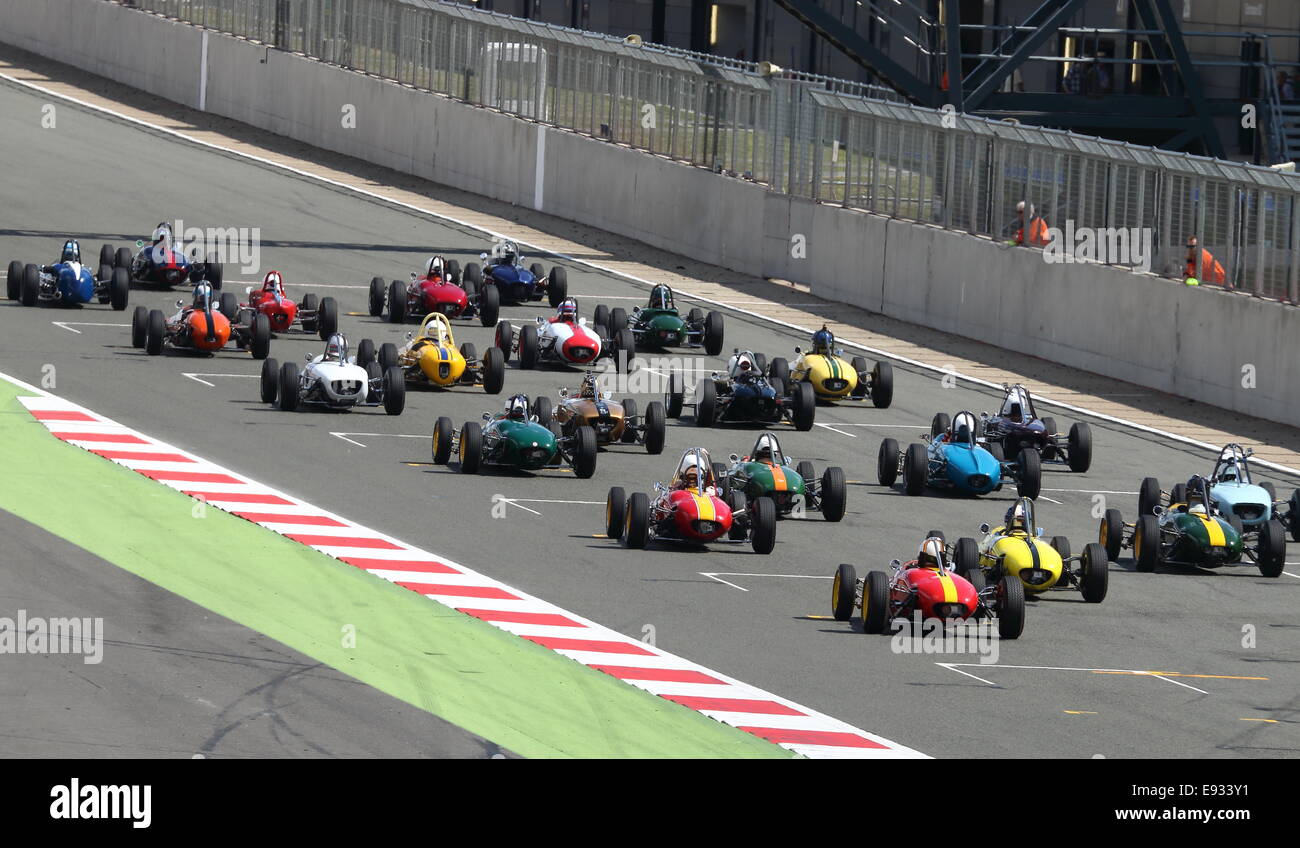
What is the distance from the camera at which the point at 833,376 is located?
34.7m

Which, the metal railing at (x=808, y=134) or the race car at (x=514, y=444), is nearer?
the race car at (x=514, y=444)

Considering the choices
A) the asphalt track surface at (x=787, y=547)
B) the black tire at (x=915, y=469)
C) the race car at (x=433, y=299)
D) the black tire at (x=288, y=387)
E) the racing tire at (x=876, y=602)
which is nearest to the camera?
the asphalt track surface at (x=787, y=547)

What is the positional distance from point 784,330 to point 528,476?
1323cm

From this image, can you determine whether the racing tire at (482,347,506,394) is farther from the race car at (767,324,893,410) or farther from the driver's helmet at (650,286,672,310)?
the driver's helmet at (650,286,672,310)

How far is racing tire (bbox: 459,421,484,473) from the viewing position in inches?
1116

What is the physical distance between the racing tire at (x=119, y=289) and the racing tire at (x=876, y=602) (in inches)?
765

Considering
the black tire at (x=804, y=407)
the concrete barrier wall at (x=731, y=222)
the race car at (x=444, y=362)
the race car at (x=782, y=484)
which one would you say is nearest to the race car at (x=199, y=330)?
the race car at (x=444, y=362)

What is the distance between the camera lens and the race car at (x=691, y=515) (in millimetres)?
25125

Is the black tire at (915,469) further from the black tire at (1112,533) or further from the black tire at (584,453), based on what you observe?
the black tire at (584,453)

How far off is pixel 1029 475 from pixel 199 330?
12838 millimetres

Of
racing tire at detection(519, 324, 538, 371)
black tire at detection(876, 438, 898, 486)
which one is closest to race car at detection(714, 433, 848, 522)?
black tire at detection(876, 438, 898, 486)

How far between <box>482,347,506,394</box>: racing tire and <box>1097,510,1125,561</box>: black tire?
10415 millimetres

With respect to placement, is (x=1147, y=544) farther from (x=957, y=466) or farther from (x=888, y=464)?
(x=888, y=464)

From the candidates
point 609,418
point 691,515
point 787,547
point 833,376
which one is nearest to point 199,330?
point 609,418
